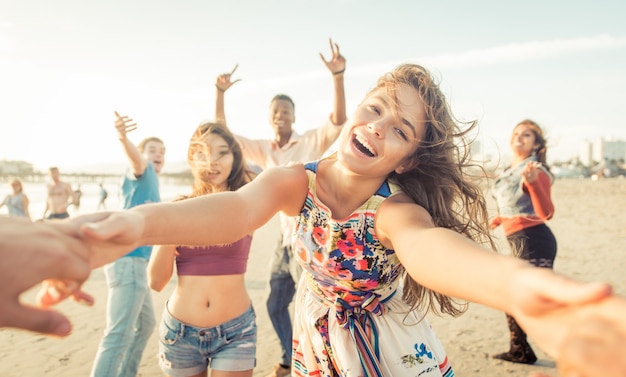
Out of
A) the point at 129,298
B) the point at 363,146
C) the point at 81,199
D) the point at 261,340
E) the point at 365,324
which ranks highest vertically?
the point at 363,146

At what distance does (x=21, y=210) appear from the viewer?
1096cm

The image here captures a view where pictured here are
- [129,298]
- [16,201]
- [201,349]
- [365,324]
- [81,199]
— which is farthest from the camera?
[81,199]

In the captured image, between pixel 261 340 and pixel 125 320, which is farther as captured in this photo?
pixel 261 340

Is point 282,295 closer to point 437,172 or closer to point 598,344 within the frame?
point 437,172

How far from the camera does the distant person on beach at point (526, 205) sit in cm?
477

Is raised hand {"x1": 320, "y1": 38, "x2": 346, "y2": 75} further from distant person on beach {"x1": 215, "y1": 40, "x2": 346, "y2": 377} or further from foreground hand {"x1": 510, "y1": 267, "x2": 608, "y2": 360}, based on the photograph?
foreground hand {"x1": 510, "y1": 267, "x2": 608, "y2": 360}

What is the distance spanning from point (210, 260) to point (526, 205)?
11.7ft

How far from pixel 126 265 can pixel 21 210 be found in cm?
880

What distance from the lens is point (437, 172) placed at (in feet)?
7.70

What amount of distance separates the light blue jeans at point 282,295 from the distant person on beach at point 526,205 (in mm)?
2211

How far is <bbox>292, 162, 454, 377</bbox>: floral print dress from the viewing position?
2.16 m

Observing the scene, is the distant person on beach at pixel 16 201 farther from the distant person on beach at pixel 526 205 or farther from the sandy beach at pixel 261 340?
the distant person on beach at pixel 526 205

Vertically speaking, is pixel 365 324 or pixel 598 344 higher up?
pixel 598 344

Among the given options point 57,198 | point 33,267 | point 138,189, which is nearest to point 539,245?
point 138,189
